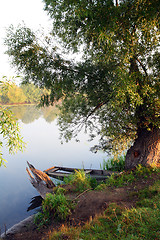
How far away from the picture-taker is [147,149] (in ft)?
34.6

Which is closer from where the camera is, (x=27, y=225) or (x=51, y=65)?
(x=27, y=225)

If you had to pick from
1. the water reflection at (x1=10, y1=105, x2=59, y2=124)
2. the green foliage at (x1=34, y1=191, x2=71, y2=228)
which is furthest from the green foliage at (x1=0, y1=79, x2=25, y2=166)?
the water reflection at (x1=10, y1=105, x2=59, y2=124)

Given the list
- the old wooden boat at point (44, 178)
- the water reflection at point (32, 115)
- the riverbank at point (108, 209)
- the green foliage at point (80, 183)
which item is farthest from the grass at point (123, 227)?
the water reflection at point (32, 115)

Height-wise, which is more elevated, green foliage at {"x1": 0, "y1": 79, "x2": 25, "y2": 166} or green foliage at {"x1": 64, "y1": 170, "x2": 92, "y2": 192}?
green foliage at {"x1": 0, "y1": 79, "x2": 25, "y2": 166}

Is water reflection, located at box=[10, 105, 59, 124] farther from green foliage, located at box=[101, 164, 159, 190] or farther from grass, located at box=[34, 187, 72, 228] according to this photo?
grass, located at box=[34, 187, 72, 228]

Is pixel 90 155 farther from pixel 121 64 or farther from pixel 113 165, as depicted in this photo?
pixel 121 64

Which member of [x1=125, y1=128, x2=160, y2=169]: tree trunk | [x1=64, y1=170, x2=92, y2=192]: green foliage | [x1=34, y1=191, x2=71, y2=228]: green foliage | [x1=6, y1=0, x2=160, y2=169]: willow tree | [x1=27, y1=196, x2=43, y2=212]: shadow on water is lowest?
[x1=27, y1=196, x2=43, y2=212]: shadow on water

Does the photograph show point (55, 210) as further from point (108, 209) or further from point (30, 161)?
point (30, 161)

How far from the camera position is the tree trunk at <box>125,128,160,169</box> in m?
10.5

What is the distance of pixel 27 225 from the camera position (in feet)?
27.1

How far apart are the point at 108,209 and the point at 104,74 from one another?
6.21 m

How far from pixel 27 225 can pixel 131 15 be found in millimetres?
9571

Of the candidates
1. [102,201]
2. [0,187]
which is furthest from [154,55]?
[0,187]

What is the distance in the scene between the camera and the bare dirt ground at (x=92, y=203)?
22.8ft
